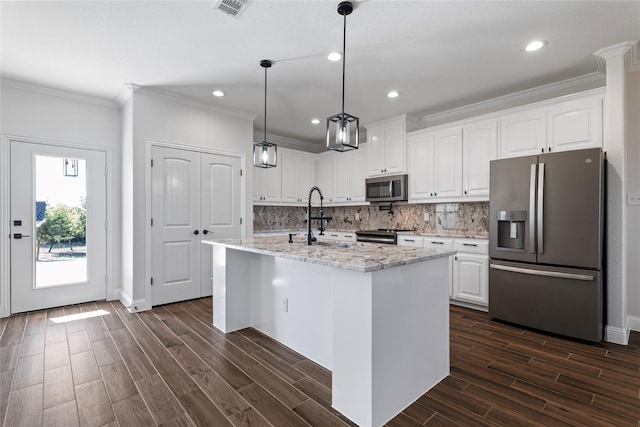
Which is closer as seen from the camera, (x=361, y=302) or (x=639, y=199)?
(x=361, y=302)

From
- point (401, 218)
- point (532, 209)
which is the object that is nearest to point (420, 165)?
point (401, 218)

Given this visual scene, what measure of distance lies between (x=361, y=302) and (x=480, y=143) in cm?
312

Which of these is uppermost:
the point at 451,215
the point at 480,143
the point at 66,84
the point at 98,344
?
the point at 66,84

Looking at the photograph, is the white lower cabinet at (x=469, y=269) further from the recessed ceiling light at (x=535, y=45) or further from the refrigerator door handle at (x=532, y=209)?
the recessed ceiling light at (x=535, y=45)

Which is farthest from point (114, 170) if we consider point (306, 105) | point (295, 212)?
point (295, 212)

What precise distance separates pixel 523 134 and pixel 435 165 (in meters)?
1.09

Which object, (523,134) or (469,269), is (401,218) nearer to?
(469,269)

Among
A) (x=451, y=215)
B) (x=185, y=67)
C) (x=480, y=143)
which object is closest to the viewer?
Answer: (x=185, y=67)

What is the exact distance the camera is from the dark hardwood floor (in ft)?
5.91

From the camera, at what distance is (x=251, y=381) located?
2.18m

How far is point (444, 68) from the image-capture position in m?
3.21

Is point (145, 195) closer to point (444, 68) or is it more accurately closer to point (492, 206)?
point (444, 68)

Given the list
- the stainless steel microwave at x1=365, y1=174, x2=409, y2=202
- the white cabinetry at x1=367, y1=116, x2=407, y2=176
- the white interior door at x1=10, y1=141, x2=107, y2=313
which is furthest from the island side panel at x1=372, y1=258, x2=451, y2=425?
the white interior door at x1=10, y1=141, x2=107, y2=313

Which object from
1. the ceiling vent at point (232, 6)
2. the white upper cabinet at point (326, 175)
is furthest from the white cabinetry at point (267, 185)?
the ceiling vent at point (232, 6)
